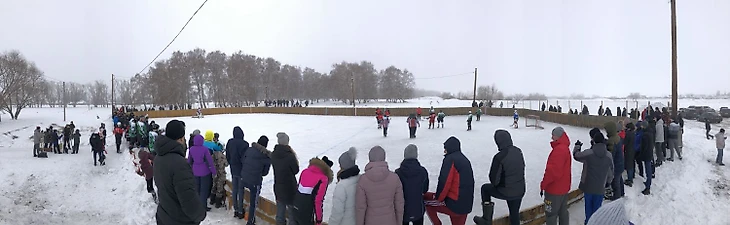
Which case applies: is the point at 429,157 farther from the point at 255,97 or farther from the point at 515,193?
the point at 255,97

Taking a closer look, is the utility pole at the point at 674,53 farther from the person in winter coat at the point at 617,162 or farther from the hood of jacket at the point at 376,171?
the hood of jacket at the point at 376,171

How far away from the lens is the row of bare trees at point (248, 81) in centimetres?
6850

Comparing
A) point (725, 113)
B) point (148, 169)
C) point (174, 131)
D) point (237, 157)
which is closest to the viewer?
point (174, 131)

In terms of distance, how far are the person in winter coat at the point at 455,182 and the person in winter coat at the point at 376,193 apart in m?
0.84

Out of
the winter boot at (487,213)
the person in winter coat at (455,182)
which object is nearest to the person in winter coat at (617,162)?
the winter boot at (487,213)

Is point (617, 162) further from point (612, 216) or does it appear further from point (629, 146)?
point (612, 216)

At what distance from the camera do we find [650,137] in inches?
312

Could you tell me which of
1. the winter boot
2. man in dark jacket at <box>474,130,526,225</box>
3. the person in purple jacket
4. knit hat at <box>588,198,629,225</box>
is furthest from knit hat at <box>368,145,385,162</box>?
the person in purple jacket

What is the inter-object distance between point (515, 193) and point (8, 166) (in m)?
18.3

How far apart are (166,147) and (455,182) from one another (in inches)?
119

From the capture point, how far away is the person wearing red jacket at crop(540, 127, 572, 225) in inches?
195

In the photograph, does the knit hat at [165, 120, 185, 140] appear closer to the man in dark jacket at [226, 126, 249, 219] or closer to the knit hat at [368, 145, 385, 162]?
the knit hat at [368, 145, 385, 162]

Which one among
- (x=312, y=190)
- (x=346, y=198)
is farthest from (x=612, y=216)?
(x=312, y=190)

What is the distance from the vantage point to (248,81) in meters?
77.9
